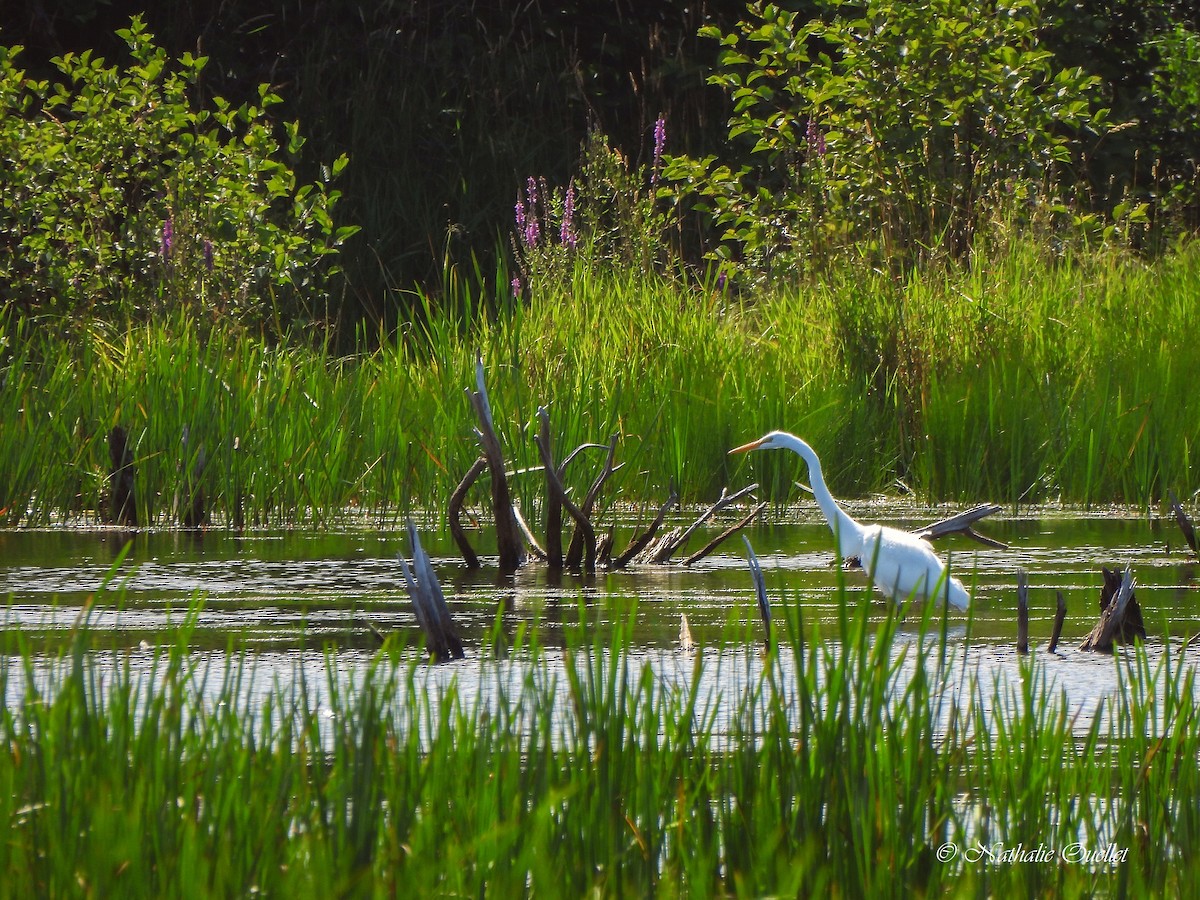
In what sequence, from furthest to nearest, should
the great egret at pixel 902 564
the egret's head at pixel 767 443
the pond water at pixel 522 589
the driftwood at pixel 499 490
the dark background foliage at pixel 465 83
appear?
the dark background foliage at pixel 465 83, the egret's head at pixel 767 443, the driftwood at pixel 499 490, the great egret at pixel 902 564, the pond water at pixel 522 589

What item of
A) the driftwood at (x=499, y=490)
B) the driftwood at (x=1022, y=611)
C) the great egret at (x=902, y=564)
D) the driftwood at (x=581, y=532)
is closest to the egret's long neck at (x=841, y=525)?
the great egret at (x=902, y=564)

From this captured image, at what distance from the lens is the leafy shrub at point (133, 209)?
8773mm

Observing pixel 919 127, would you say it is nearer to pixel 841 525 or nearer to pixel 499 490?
pixel 841 525

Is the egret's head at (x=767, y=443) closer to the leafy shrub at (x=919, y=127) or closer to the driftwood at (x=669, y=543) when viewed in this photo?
the driftwood at (x=669, y=543)

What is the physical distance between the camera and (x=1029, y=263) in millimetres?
8539

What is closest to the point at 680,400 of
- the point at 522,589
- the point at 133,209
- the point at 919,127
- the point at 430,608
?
the point at 522,589

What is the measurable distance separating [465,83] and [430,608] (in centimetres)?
1147

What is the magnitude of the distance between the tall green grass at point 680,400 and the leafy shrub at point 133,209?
1.46 ft

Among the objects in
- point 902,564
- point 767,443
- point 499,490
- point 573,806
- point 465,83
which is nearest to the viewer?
point 573,806

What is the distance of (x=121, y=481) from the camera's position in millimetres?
6613

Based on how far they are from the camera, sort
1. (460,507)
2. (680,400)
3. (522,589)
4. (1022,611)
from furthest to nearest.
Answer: (680,400) < (460,507) < (522,589) < (1022,611)

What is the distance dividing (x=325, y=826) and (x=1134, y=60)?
1332 centimetres

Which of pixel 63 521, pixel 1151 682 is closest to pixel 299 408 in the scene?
pixel 63 521

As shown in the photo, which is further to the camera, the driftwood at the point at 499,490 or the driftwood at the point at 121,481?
the driftwood at the point at 121,481
